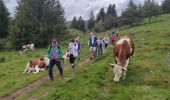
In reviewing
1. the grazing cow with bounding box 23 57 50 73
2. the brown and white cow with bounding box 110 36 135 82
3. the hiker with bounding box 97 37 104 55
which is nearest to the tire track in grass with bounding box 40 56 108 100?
the brown and white cow with bounding box 110 36 135 82

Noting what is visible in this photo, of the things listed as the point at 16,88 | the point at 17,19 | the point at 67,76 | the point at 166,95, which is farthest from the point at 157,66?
the point at 17,19

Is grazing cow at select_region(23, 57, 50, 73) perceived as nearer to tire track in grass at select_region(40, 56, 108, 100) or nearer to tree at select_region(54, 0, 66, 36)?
tire track in grass at select_region(40, 56, 108, 100)

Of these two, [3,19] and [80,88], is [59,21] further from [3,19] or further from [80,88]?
[80,88]

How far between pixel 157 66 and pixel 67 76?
6.12 m

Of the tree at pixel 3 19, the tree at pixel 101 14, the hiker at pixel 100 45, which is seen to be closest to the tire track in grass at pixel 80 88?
the hiker at pixel 100 45

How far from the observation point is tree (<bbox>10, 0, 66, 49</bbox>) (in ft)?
173

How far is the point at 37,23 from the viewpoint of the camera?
5325 cm

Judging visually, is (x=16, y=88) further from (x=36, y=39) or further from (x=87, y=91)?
(x=36, y=39)

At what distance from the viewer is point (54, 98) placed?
14.7 m

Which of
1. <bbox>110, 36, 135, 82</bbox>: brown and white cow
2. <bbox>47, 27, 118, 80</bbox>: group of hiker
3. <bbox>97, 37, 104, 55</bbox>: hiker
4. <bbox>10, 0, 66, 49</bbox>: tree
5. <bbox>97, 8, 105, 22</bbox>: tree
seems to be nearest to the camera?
<bbox>110, 36, 135, 82</bbox>: brown and white cow

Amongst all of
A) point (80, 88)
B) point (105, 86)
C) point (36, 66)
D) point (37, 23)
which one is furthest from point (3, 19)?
point (80, 88)

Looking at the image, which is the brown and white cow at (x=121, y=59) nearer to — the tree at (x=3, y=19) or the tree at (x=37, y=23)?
the tree at (x=37, y=23)

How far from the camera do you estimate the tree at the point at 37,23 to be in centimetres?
5288

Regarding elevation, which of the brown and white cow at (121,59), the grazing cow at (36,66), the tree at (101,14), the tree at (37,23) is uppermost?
the tree at (101,14)
